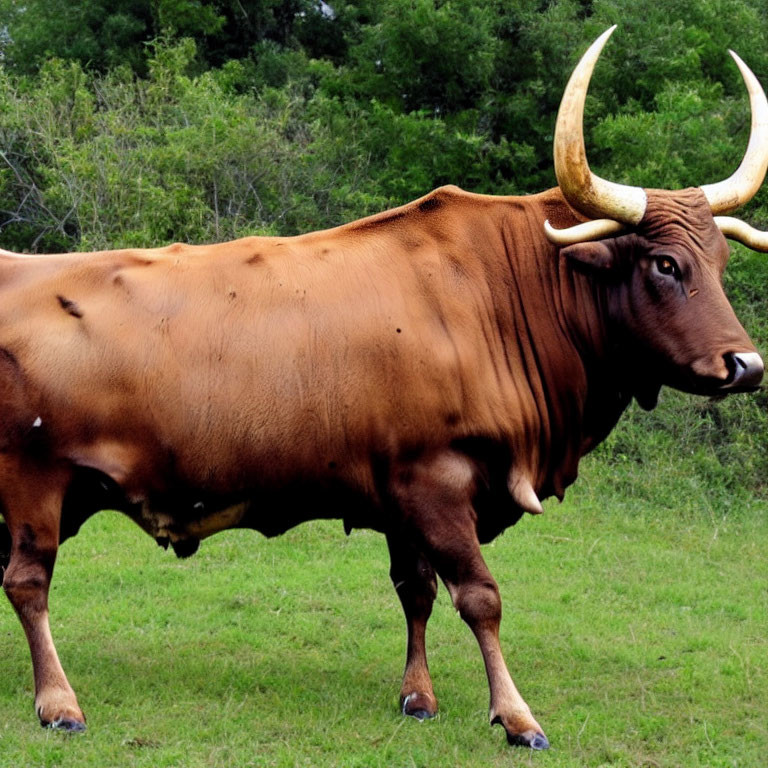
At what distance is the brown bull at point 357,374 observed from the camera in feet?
19.3

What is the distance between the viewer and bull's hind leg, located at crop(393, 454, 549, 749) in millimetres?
5852

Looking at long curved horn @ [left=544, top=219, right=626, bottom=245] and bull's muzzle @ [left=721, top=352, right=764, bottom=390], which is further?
long curved horn @ [left=544, top=219, right=626, bottom=245]

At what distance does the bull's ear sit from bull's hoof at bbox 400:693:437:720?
222 centimetres

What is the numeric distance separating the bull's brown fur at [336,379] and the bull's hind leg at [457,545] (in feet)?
0.03

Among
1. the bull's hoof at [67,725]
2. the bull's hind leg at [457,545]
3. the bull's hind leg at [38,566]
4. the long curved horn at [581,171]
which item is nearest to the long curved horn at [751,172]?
the long curved horn at [581,171]

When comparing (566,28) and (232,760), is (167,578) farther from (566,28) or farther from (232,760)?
(566,28)

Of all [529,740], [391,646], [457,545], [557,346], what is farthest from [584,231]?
[391,646]

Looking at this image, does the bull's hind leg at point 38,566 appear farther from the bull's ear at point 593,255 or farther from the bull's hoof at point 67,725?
the bull's ear at point 593,255

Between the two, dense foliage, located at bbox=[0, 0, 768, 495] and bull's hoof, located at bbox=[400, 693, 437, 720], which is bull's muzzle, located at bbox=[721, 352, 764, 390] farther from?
dense foliage, located at bbox=[0, 0, 768, 495]

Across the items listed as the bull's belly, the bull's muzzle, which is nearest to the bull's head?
the bull's muzzle

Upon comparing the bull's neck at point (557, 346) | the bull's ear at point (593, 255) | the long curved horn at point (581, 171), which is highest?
the long curved horn at point (581, 171)

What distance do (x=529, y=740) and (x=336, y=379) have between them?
1818mm

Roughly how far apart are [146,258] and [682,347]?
8.48 ft

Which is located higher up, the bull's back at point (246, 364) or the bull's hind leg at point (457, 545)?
the bull's back at point (246, 364)
